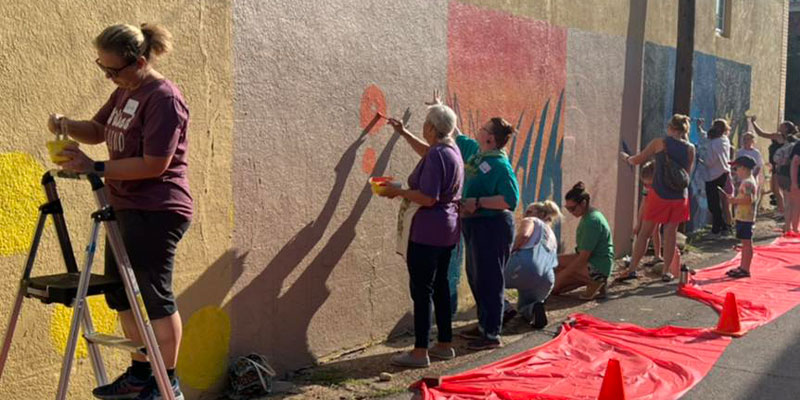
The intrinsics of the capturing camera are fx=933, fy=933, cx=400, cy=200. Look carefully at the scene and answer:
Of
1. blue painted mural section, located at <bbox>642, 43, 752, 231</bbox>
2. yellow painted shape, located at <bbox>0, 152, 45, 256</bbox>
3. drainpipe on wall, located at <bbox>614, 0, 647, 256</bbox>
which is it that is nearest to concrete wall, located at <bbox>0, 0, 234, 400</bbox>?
yellow painted shape, located at <bbox>0, 152, 45, 256</bbox>

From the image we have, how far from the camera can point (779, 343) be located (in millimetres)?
7273

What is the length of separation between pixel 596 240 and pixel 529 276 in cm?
135

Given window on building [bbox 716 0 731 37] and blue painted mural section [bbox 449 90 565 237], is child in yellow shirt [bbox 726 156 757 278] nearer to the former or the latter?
blue painted mural section [bbox 449 90 565 237]

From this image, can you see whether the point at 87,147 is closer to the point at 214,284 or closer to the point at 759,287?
the point at 214,284

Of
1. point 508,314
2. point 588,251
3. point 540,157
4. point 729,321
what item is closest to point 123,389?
point 508,314

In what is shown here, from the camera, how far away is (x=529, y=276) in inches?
309

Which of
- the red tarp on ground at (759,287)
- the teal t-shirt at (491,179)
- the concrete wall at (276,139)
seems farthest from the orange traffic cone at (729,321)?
the concrete wall at (276,139)

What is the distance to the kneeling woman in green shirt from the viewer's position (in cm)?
895

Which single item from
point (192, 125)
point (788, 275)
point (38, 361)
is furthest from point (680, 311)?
point (38, 361)

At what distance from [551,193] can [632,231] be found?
8.42 ft

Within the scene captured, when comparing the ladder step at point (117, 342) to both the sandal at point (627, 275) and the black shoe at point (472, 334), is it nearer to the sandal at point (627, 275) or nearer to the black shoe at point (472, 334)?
the black shoe at point (472, 334)

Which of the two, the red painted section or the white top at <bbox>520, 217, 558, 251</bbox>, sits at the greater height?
the red painted section

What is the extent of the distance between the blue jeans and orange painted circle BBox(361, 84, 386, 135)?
1772 millimetres

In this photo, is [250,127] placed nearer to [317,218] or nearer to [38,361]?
[317,218]
